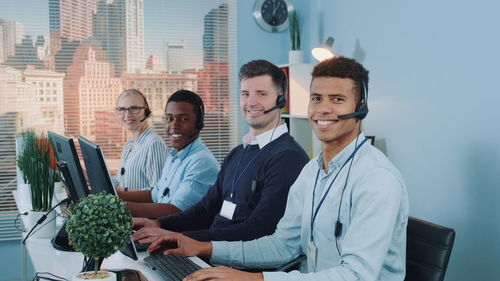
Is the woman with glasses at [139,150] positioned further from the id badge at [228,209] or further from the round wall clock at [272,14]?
the round wall clock at [272,14]

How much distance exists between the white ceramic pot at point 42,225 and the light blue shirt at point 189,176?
57 cm

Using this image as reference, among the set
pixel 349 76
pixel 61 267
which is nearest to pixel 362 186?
pixel 349 76

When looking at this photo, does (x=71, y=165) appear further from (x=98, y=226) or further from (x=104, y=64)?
(x=104, y=64)

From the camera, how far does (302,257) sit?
6.63 ft

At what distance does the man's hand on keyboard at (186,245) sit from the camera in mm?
1975

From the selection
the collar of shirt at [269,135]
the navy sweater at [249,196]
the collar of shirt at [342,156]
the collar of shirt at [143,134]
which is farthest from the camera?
the collar of shirt at [143,134]

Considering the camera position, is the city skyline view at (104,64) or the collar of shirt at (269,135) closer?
the collar of shirt at (269,135)

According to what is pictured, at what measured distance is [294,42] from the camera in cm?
440

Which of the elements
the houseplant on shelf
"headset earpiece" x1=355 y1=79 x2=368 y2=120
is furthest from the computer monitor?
the houseplant on shelf

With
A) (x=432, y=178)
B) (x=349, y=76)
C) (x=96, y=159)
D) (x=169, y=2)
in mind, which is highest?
(x=169, y=2)

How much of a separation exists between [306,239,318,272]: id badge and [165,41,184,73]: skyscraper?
3157mm

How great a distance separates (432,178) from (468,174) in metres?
0.31

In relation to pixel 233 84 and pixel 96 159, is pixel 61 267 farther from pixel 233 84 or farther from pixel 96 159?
pixel 233 84

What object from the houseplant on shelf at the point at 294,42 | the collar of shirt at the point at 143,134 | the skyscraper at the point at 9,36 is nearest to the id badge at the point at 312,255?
the collar of shirt at the point at 143,134
